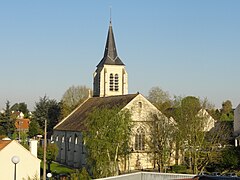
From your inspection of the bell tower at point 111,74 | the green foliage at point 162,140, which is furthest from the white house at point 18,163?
the bell tower at point 111,74

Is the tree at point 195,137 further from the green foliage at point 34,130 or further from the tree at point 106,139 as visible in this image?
the green foliage at point 34,130

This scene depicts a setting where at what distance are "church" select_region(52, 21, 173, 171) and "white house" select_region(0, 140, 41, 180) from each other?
500 inches

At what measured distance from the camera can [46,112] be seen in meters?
74.0

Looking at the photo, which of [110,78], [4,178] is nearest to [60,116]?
[110,78]

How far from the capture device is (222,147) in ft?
129

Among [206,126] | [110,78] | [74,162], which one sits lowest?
[74,162]

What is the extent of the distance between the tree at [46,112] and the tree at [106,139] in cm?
3788

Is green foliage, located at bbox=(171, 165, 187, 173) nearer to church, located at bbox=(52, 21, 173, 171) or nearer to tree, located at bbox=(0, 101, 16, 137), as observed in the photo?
church, located at bbox=(52, 21, 173, 171)

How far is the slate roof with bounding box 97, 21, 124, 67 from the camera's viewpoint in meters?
58.9

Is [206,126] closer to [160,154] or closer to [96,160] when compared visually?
[160,154]

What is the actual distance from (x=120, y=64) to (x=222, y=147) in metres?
23.3

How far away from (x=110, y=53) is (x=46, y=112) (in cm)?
2040

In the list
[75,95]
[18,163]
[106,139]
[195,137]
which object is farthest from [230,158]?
[75,95]

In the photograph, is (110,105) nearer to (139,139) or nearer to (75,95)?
(139,139)
